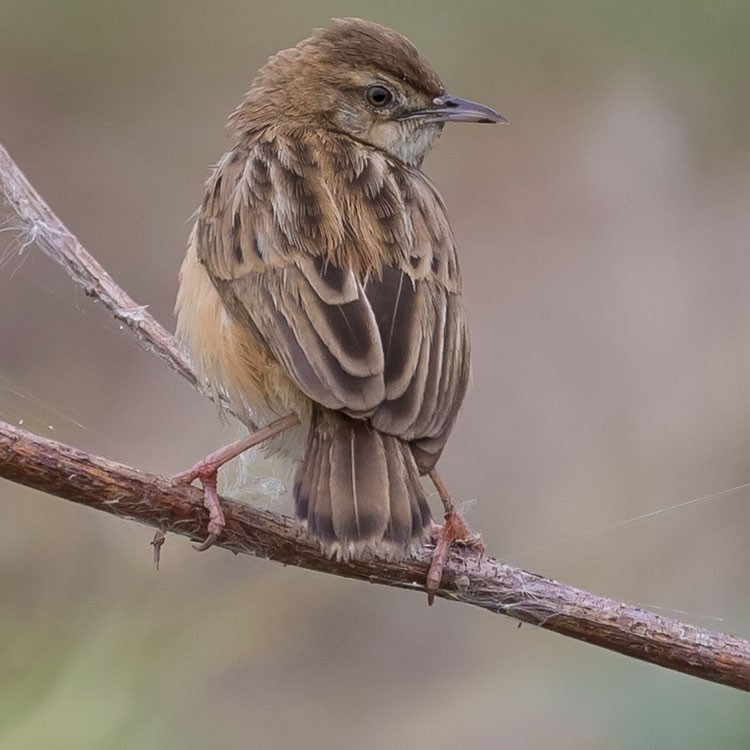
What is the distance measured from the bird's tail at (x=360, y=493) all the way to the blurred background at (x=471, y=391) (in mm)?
1030

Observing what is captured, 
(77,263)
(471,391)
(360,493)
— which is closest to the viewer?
(360,493)

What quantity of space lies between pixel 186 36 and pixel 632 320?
139 inches

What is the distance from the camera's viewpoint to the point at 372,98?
477 cm

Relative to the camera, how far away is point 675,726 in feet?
14.0

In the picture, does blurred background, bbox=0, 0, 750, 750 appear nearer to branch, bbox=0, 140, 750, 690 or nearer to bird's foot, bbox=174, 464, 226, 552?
bird's foot, bbox=174, 464, 226, 552

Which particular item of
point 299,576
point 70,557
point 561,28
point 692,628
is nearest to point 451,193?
point 561,28

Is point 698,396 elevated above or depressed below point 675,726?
above

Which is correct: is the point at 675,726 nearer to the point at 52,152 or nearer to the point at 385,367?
the point at 385,367

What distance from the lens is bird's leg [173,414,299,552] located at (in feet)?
10.9

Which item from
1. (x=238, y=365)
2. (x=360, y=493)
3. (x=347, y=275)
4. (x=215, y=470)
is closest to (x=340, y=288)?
(x=347, y=275)

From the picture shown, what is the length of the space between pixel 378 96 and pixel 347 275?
46.4 inches

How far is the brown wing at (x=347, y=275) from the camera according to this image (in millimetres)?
3455

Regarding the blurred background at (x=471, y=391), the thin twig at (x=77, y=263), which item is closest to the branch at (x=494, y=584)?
the blurred background at (x=471, y=391)

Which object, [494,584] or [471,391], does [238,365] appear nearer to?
[494,584]
